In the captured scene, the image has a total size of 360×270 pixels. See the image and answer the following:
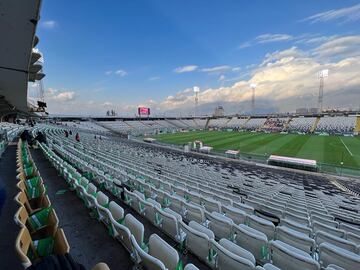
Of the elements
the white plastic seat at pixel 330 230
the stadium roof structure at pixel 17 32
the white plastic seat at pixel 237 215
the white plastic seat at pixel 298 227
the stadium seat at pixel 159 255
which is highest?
the stadium roof structure at pixel 17 32

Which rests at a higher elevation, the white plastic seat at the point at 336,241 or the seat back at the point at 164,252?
the seat back at the point at 164,252

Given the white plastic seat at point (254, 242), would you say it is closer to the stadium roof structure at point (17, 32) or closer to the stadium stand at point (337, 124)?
the stadium roof structure at point (17, 32)

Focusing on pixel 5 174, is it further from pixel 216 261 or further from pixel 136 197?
pixel 216 261

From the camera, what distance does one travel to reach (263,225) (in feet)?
13.1

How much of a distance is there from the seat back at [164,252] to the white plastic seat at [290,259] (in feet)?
4.71

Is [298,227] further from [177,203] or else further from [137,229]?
[137,229]

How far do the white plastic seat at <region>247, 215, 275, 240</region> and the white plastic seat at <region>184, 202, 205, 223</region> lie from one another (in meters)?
0.96

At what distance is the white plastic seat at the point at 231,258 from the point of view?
7.69 ft

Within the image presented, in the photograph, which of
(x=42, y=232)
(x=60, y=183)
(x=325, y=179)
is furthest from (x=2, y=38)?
(x=325, y=179)

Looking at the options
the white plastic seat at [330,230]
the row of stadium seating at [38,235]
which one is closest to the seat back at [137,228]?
the row of stadium seating at [38,235]

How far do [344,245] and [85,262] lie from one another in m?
4.29

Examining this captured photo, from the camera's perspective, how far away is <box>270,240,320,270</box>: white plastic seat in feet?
8.42

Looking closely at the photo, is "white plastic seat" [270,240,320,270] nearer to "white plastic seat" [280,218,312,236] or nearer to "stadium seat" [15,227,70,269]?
"white plastic seat" [280,218,312,236]

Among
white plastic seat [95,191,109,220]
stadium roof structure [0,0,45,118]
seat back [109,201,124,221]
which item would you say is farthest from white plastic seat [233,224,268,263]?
stadium roof structure [0,0,45,118]
